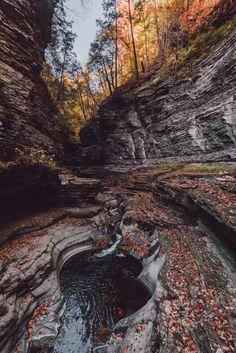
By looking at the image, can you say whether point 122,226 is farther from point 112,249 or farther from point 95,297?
point 95,297

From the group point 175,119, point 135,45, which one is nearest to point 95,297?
point 175,119

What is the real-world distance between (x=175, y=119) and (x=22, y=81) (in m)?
12.2

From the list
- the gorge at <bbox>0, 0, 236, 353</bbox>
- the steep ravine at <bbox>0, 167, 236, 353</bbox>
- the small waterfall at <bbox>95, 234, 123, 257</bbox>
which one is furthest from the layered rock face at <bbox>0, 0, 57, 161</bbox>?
the small waterfall at <bbox>95, 234, 123, 257</bbox>

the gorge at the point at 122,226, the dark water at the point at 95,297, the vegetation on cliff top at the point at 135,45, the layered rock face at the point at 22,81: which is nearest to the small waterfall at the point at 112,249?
the gorge at the point at 122,226

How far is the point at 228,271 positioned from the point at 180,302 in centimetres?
200

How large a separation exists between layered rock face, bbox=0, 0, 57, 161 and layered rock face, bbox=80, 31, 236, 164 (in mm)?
9833

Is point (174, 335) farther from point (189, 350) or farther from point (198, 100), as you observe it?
point (198, 100)

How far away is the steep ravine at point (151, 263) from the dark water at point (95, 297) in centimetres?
35

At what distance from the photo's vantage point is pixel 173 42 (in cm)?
2159

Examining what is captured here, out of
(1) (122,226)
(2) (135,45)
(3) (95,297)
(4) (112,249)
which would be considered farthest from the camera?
(2) (135,45)

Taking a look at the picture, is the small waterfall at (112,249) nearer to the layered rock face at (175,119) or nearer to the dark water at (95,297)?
the dark water at (95,297)

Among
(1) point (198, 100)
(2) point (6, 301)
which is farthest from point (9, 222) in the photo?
(1) point (198, 100)

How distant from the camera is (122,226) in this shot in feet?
40.9

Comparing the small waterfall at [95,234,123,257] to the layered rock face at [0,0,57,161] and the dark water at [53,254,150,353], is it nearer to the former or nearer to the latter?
the dark water at [53,254,150,353]
